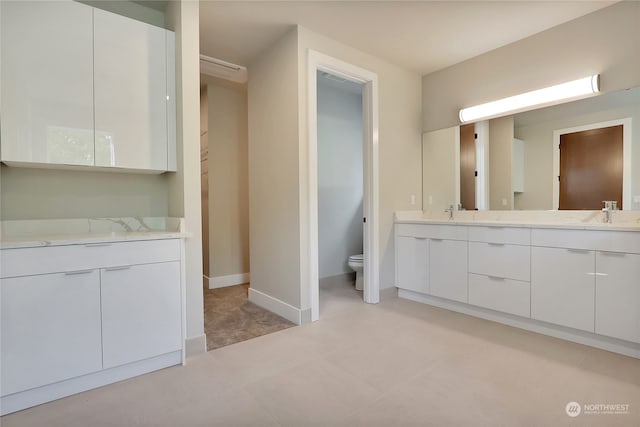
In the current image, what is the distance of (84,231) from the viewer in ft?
6.54

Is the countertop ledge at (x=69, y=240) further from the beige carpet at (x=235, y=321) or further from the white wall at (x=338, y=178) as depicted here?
the white wall at (x=338, y=178)

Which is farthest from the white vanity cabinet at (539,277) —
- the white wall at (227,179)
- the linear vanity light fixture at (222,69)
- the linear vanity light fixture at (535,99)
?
the linear vanity light fixture at (222,69)

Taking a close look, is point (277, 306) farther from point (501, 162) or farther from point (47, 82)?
point (501, 162)

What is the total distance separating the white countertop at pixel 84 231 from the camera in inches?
61.4

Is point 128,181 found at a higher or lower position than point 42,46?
lower

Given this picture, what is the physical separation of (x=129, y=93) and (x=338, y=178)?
2.75 meters

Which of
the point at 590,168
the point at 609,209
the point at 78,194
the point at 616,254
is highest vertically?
the point at 590,168

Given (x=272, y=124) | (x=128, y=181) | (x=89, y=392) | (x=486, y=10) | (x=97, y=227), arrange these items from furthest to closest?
(x=272, y=124)
(x=486, y=10)
(x=128, y=181)
(x=97, y=227)
(x=89, y=392)

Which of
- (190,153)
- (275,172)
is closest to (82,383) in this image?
(190,153)

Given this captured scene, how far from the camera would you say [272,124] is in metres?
2.85

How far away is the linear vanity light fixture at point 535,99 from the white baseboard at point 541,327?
1.82 meters

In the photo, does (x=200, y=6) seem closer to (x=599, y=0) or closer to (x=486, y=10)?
(x=486, y=10)

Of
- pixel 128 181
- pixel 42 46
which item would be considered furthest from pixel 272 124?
pixel 42 46

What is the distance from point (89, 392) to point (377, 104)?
3098 millimetres
